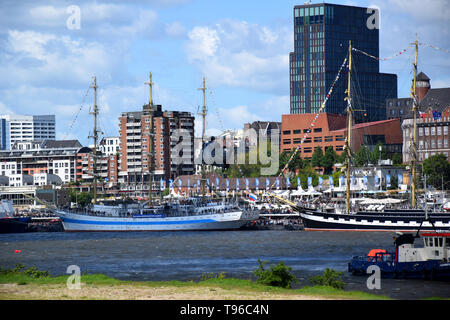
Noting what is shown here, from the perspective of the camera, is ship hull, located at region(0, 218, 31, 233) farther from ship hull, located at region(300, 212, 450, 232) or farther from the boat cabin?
the boat cabin

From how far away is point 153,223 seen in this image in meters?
148

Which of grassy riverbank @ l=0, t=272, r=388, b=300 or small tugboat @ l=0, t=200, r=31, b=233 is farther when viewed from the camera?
small tugboat @ l=0, t=200, r=31, b=233

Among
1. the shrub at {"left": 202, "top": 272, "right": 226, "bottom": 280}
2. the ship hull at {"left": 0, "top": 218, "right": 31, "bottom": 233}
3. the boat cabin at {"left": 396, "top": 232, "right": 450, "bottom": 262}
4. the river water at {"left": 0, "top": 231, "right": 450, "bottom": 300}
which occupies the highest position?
the boat cabin at {"left": 396, "top": 232, "right": 450, "bottom": 262}

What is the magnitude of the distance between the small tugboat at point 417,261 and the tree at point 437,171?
118635 millimetres

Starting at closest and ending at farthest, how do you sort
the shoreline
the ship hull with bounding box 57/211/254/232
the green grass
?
the shoreline, the green grass, the ship hull with bounding box 57/211/254/232

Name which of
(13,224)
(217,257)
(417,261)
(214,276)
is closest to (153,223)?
(13,224)

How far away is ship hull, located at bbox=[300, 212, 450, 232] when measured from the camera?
114m

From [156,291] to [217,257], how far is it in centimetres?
3552

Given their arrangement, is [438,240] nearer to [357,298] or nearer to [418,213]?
[357,298]

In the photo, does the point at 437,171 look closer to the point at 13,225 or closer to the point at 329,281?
the point at 13,225

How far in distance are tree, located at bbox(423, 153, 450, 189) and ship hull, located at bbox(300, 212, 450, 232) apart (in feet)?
185

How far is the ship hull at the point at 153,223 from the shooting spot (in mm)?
142750

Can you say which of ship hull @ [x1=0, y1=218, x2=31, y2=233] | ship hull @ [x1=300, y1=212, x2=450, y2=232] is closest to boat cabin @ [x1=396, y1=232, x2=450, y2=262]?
ship hull @ [x1=300, y1=212, x2=450, y2=232]
